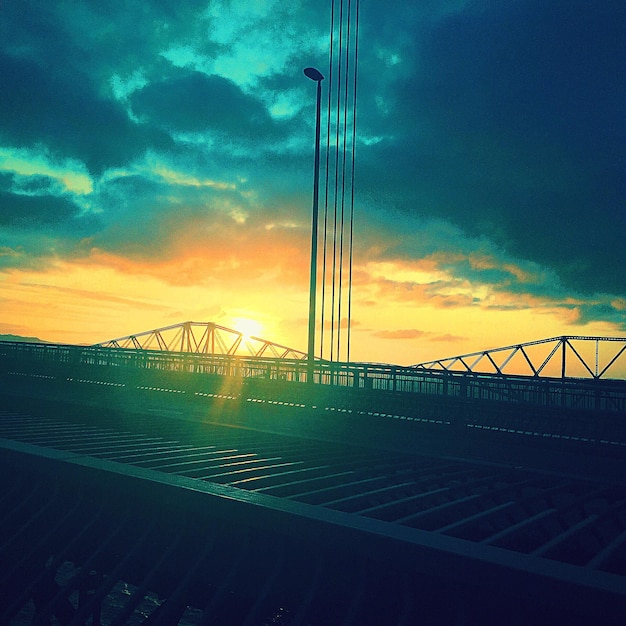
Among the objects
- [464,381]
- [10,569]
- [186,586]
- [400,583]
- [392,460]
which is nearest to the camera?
[400,583]

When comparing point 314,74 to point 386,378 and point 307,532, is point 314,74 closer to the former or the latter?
point 386,378

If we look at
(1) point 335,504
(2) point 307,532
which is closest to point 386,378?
(1) point 335,504

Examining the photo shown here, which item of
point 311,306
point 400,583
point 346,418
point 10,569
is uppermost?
point 311,306

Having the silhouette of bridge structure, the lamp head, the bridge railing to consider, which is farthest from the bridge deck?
the lamp head

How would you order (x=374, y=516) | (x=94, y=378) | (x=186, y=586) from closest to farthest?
(x=186, y=586), (x=374, y=516), (x=94, y=378)

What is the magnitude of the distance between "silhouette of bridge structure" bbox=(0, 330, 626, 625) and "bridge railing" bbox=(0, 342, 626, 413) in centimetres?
9

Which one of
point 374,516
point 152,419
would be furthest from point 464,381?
point 152,419

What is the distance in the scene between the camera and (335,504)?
9258 millimetres

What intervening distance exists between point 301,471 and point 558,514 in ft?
15.5

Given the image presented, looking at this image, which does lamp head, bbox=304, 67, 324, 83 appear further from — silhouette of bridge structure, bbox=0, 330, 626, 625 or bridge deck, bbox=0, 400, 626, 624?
bridge deck, bbox=0, 400, 626, 624

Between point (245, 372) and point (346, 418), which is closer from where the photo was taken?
point (346, 418)

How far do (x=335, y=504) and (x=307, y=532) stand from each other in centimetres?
195

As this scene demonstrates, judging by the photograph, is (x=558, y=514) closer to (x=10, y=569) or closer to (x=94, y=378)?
(x=10, y=569)

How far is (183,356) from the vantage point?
93.8 feet
